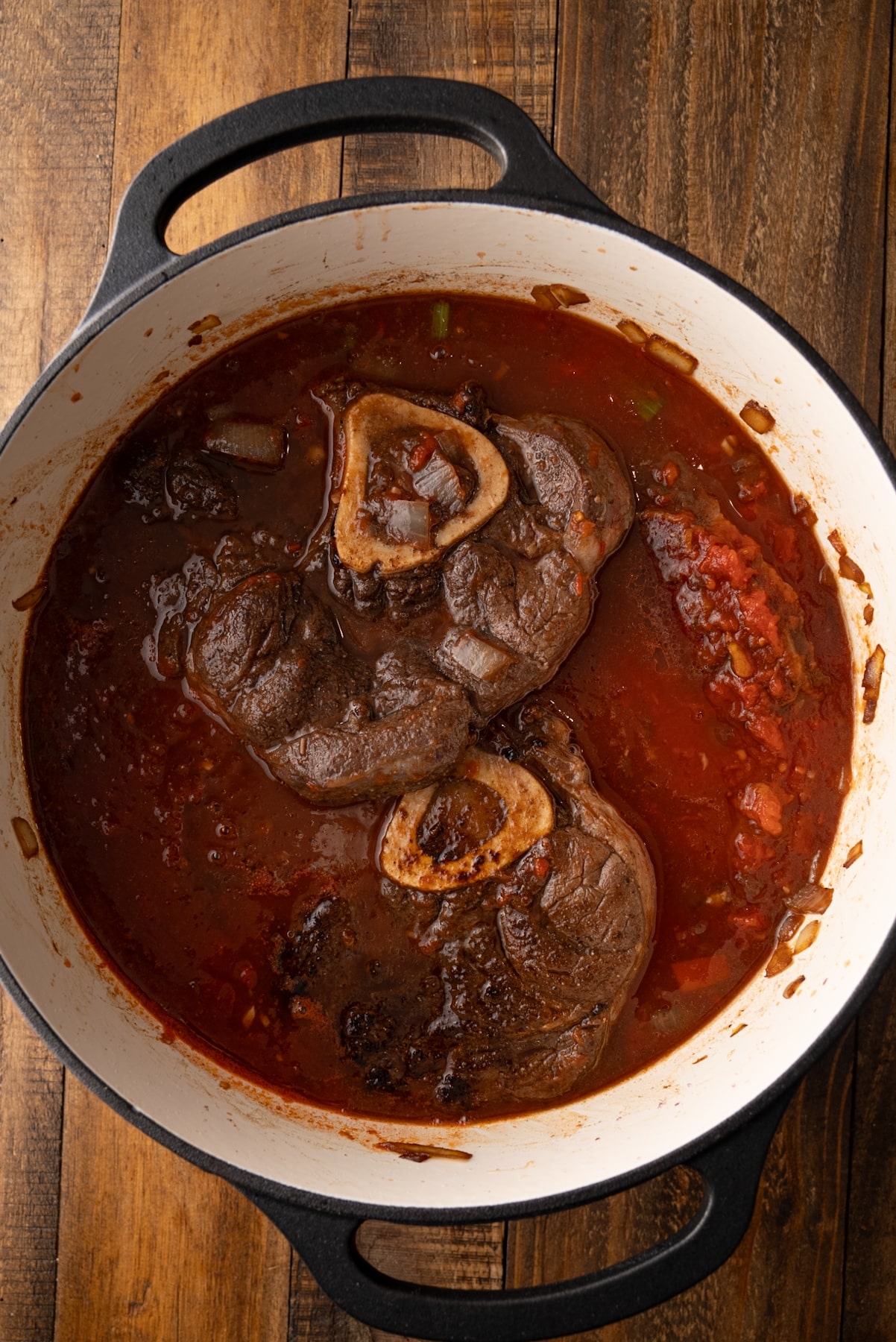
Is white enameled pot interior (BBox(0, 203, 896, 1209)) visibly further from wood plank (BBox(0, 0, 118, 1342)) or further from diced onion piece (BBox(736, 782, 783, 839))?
wood plank (BBox(0, 0, 118, 1342))

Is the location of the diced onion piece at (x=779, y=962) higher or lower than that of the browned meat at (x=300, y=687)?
lower

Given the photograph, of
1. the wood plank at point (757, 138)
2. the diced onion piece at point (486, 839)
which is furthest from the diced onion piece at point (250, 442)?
the wood plank at point (757, 138)

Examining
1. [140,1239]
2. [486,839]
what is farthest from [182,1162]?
[486,839]

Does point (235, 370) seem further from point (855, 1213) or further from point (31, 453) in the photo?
point (855, 1213)

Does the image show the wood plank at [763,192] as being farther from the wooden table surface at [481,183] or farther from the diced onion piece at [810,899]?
the diced onion piece at [810,899]

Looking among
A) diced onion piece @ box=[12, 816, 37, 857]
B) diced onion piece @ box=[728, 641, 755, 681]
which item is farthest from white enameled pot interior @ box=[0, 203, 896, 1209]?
diced onion piece @ box=[728, 641, 755, 681]
